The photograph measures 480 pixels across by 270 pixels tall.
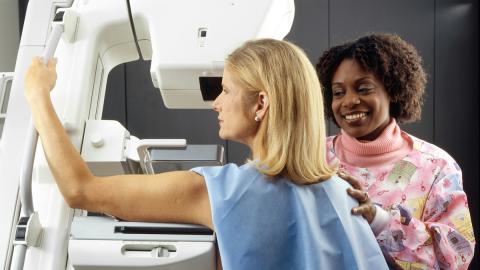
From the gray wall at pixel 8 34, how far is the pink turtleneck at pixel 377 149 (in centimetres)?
229

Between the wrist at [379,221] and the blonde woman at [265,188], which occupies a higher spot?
the blonde woman at [265,188]

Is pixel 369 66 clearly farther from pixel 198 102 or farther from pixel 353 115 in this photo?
pixel 198 102

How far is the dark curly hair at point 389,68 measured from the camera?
1.74 metres

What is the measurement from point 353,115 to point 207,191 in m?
Result: 0.63

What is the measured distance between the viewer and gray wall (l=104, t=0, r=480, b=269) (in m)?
3.77

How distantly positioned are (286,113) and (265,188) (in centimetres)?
13

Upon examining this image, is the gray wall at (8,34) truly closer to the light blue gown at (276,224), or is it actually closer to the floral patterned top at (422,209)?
the floral patterned top at (422,209)

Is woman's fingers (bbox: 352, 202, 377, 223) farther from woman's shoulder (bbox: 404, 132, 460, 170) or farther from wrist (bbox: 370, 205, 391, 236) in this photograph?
woman's shoulder (bbox: 404, 132, 460, 170)

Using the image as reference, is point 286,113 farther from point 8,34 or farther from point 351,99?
point 8,34

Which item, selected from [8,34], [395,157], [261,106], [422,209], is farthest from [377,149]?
[8,34]

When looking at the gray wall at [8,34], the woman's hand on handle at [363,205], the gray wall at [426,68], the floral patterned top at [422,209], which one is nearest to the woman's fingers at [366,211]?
the woman's hand on handle at [363,205]

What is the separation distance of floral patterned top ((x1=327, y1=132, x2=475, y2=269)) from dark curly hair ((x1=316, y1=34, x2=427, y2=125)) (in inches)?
6.5

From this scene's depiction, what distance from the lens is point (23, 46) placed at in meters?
1.59

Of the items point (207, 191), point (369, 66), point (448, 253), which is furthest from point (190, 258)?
point (369, 66)
